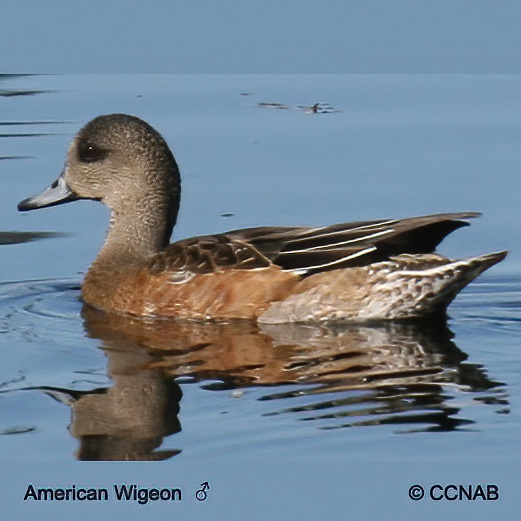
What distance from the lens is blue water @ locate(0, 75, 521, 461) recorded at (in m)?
6.93

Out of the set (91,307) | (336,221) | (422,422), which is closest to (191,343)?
(91,307)

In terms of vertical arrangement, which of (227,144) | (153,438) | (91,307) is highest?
(227,144)

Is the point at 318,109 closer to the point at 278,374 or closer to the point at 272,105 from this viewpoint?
the point at 272,105

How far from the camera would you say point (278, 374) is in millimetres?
7902

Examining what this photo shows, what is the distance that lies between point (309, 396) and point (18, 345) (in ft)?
7.24

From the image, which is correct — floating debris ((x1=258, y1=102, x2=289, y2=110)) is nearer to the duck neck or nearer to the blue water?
the blue water

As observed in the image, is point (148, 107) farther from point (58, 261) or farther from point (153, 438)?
point (153, 438)

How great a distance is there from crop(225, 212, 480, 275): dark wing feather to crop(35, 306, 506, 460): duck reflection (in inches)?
17.2

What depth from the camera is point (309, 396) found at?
24.3 ft

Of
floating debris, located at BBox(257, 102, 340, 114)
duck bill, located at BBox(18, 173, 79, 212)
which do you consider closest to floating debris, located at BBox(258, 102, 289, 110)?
floating debris, located at BBox(257, 102, 340, 114)

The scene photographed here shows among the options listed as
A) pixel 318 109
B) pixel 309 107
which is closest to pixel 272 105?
pixel 309 107

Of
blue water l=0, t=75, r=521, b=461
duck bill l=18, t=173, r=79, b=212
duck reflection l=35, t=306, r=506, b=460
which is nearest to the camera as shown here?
blue water l=0, t=75, r=521, b=461

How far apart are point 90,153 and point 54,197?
0.47 metres

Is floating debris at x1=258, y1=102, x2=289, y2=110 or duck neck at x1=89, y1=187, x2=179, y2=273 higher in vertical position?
floating debris at x1=258, y1=102, x2=289, y2=110
